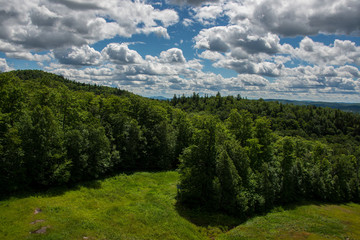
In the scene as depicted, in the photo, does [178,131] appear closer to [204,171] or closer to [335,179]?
[204,171]

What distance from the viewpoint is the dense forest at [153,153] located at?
31.2 m

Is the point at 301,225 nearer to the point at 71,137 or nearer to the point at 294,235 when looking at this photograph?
the point at 294,235

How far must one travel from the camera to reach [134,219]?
2684 cm

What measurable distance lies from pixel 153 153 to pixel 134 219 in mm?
28587

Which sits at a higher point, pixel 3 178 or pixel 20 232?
pixel 3 178

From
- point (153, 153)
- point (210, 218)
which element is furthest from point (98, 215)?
point (153, 153)

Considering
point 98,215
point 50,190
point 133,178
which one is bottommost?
point 133,178

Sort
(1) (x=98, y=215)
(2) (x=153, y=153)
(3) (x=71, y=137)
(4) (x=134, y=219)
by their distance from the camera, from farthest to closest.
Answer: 1. (2) (x=153, y=153)
2. (3) (x=71, y=137)
3. (4) (x=134, y=219)
4. (1) (x=98, y=215)

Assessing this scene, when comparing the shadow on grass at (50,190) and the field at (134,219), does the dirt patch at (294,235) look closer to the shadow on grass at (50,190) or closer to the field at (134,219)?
the field at (134,219)

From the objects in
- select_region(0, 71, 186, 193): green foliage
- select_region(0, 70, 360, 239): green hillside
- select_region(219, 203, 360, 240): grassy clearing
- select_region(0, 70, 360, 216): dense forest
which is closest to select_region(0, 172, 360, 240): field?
select_region(219, 203, 360, 240): grassy clearing

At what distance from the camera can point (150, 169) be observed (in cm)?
5397

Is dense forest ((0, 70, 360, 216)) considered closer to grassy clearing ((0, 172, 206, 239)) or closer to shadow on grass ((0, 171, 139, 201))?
A: shadow on grass ((0, 171, 139, 201))

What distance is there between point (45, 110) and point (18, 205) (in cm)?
1334

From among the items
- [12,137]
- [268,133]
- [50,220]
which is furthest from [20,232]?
[268,133]
